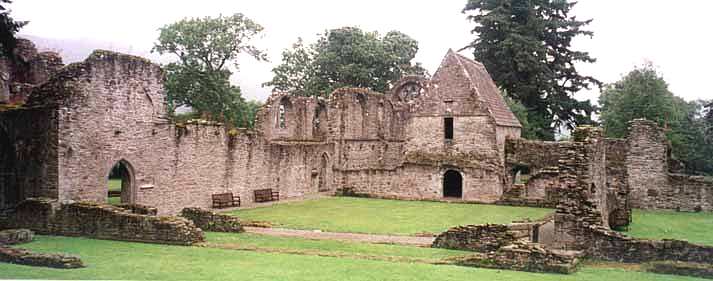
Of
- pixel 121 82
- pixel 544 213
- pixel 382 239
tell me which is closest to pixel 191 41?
pixel 121 82

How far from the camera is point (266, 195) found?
31000mm

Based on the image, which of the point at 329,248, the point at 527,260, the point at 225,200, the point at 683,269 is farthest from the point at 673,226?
the point at 225,200

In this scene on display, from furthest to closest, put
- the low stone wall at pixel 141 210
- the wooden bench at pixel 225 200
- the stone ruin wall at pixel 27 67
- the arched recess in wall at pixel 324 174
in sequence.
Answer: the arched recess in wall at pixel 324 174, the wooden bench at pixel 225 200, the stone ruin wall at pixel 27 67, the low stone wall at pixel 141 210

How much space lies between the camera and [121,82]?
74.1 ft

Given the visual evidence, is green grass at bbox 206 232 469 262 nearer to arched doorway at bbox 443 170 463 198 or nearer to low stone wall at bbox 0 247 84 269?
low stone wall at bbox 0 247 84 269

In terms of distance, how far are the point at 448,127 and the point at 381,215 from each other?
10620mm

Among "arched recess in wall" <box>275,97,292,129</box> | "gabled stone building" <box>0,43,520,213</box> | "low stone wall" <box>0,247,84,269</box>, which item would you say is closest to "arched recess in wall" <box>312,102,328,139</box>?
"gabled stone building" <box>0,43,520,213</box>

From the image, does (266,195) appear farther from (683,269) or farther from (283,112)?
(683,269)

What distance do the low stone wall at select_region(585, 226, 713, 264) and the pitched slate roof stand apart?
1689 centimetres

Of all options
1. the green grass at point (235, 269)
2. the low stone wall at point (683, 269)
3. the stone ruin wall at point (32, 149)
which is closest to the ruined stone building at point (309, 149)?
the stone ruin wall at point (32, 149)

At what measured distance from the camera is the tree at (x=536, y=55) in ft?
152

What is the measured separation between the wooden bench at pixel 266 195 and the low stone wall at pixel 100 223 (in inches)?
473

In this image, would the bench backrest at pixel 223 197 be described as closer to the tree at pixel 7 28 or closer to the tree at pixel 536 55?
the tree at pixel 7 28

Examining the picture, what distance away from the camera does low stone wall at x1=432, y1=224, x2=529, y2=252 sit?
55.9ft
